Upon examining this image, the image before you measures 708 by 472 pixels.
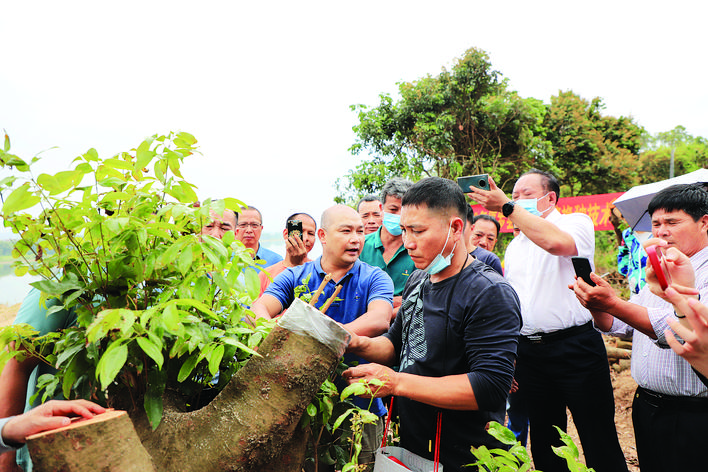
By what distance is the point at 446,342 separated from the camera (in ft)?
6.54

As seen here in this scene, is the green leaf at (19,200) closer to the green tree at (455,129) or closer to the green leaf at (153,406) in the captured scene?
the green leaf at (153,406)

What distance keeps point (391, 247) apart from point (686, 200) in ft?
7.74

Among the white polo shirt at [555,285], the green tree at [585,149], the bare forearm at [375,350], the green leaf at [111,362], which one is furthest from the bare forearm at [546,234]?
the green tree at [585,149]

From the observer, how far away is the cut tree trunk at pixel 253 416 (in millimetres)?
1365

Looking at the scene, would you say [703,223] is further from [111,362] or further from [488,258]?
[111,362]

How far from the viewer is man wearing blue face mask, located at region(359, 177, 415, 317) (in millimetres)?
4020

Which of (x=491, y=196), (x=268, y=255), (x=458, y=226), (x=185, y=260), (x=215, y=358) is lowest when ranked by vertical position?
(x=268, y=255)

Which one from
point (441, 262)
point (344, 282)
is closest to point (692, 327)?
point (441, 262)

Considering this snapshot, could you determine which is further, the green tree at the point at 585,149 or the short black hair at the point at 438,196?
the green tree at the point at 585,149

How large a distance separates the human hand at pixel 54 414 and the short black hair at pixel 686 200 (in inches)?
113

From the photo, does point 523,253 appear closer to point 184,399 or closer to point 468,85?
point 184,399

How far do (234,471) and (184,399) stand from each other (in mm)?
371

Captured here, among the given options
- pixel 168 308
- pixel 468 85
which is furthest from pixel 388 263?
pixel 468 85

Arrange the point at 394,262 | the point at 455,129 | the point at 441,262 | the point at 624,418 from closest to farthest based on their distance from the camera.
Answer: the point at 441,262, the point at 394,262, the point at 624,418, the point at 455,129
